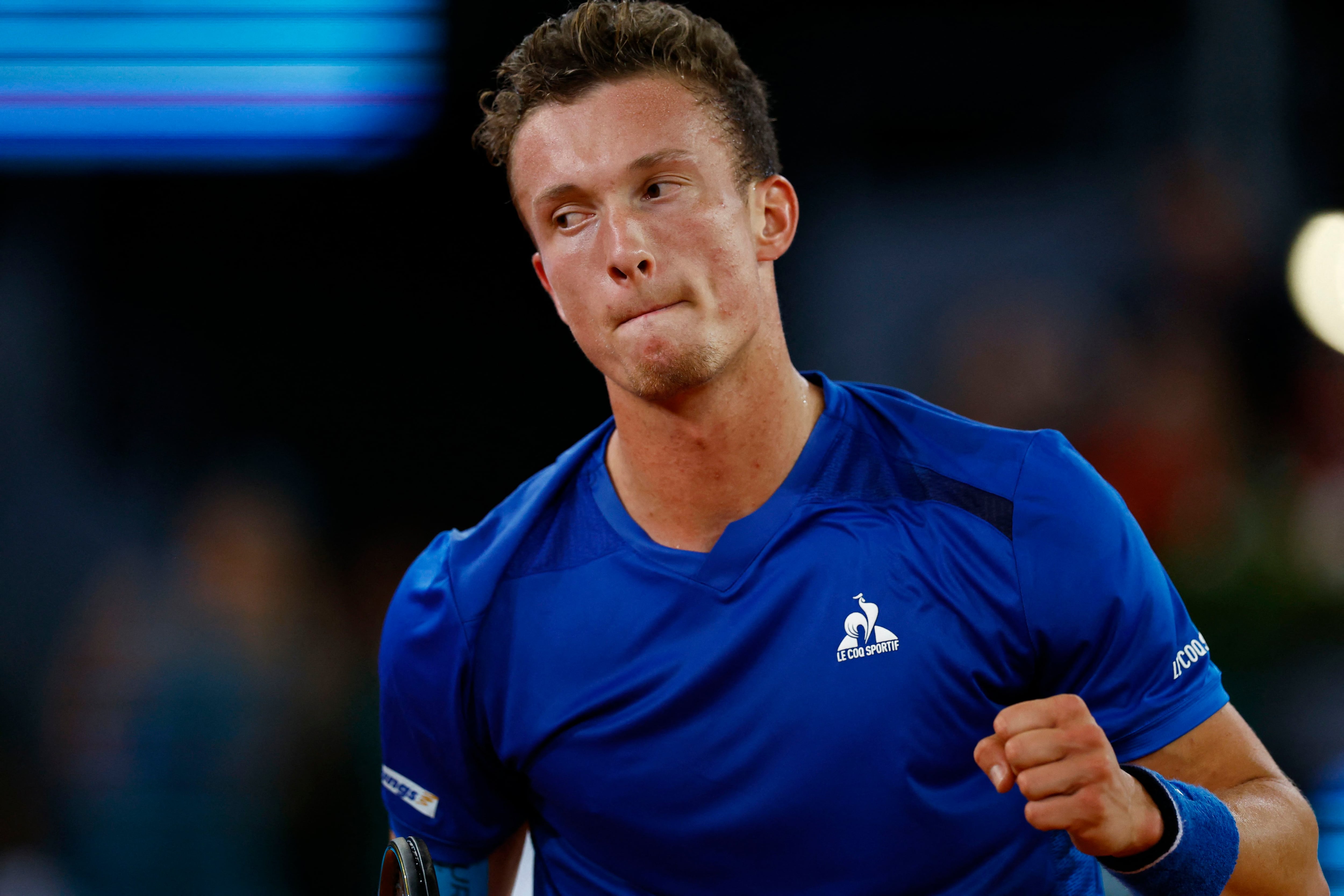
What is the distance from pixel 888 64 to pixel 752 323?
329 cm

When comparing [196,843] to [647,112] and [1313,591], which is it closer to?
[647,112]

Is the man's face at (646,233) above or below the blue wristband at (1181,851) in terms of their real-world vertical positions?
above

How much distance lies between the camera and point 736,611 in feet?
5.11

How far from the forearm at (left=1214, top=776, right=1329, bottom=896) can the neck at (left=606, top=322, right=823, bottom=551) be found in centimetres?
70

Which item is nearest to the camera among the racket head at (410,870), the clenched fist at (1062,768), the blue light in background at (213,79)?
the clenched fist at (1062,768)

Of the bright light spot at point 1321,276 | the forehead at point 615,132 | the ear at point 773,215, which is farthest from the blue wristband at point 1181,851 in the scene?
the bright light spot at point 1321,276

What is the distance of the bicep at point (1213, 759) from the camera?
58.0 inches

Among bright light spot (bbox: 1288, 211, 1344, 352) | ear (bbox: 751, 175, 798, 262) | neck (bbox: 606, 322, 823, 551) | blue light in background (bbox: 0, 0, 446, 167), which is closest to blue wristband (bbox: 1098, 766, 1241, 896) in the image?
neck (bbox: 606, 322, 823, 551)

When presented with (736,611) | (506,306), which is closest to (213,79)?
(506,306)

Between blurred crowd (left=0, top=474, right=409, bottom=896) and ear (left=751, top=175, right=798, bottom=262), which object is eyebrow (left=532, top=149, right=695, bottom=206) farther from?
blurred crowd (left=0, top=474, right=409, bottom=896)

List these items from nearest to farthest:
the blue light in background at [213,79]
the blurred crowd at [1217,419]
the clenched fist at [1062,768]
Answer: the clenched fist at [1062,768] → the blurred crowd at [1217,419] → the blue light in background at [213,79]

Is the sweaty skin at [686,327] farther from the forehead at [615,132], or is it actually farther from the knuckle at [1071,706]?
the knuckle at [1071,706]

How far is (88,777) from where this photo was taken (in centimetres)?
381

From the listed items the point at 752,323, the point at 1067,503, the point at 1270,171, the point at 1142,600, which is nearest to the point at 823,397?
the point at 752,323
